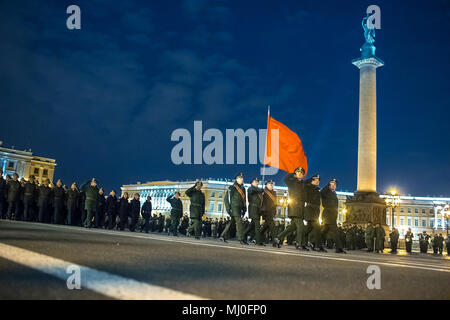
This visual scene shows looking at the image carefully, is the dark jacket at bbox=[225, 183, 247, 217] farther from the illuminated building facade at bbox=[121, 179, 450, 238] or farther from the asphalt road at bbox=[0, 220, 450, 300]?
the illuminated building facade at bbox=[121, 179, 450, 238]

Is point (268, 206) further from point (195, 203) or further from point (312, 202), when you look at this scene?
point (195, 203)

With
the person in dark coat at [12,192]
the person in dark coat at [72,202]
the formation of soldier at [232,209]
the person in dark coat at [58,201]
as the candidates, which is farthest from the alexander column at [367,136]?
the person in dark coat at [12,192]

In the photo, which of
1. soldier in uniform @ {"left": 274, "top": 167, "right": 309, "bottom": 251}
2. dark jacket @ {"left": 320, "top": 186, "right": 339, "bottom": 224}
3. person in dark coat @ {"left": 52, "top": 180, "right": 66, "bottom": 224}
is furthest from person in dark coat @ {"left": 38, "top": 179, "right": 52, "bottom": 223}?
dark jacket @ {"left": 320, "top": 186, "right": 339, "bottom": 224}

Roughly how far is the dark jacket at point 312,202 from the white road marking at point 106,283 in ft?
27.5

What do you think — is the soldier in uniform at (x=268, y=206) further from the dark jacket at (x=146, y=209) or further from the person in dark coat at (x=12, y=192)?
the person in dark coat at (x=12, y=192)

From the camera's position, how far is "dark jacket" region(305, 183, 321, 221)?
1166 centimetres

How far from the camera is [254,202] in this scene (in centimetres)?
1252

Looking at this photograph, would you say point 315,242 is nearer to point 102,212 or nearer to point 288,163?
point 288,163

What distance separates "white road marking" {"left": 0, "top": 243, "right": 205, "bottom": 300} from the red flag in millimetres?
10137

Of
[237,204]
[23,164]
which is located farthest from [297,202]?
[23,164]

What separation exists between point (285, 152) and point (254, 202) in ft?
8.02

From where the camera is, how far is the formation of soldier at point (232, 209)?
1166cm

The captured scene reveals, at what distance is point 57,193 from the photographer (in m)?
18.6
